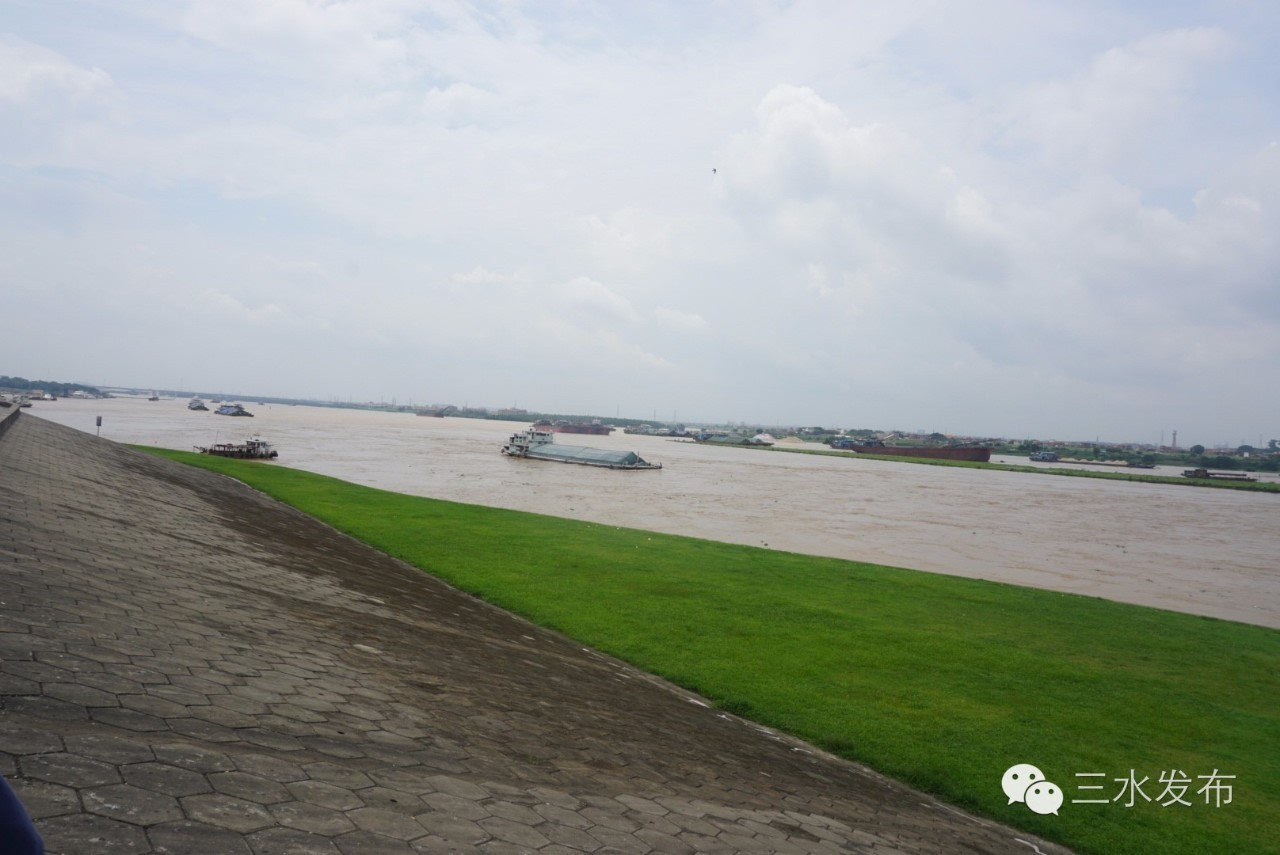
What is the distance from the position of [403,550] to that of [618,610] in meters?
5.27

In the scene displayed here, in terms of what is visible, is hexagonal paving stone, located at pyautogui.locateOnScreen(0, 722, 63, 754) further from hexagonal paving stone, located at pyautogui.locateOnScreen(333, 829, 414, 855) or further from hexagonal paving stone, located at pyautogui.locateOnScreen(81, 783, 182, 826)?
hexagonal paving stone, located at pyautogui.locateOnScreen(333, 829, 414, 855)

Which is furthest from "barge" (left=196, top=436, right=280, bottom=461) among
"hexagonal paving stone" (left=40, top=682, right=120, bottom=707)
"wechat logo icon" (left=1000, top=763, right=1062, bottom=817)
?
"wechat logo icon" (left=1000, top=763, right=1062, bottom=817)

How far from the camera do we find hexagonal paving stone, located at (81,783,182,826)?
2889mm

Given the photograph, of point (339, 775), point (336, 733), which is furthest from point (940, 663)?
point (339, 775)

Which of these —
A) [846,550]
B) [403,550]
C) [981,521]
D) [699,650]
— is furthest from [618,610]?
[981,521]

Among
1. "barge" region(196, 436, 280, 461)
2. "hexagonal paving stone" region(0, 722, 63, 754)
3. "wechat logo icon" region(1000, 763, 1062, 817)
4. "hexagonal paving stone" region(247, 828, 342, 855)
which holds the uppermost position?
"hexagonal paving stone" region(0, 722, 63, 754)

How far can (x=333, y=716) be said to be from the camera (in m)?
4.73

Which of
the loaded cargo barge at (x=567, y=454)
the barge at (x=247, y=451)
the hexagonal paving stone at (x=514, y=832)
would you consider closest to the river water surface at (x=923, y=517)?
the barge at (x=247, y=451)

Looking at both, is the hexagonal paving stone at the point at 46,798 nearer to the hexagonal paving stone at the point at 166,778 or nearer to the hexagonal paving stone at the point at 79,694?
the hexagonal paving stone at the point at 166,778

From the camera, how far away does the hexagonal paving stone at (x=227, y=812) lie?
305 centimetres

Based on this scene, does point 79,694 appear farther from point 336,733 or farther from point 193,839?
point 193,839

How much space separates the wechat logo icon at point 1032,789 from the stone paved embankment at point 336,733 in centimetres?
50

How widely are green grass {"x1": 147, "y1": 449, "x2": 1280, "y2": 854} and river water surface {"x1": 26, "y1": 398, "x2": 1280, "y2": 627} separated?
694cm

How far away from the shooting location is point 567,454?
225ft
